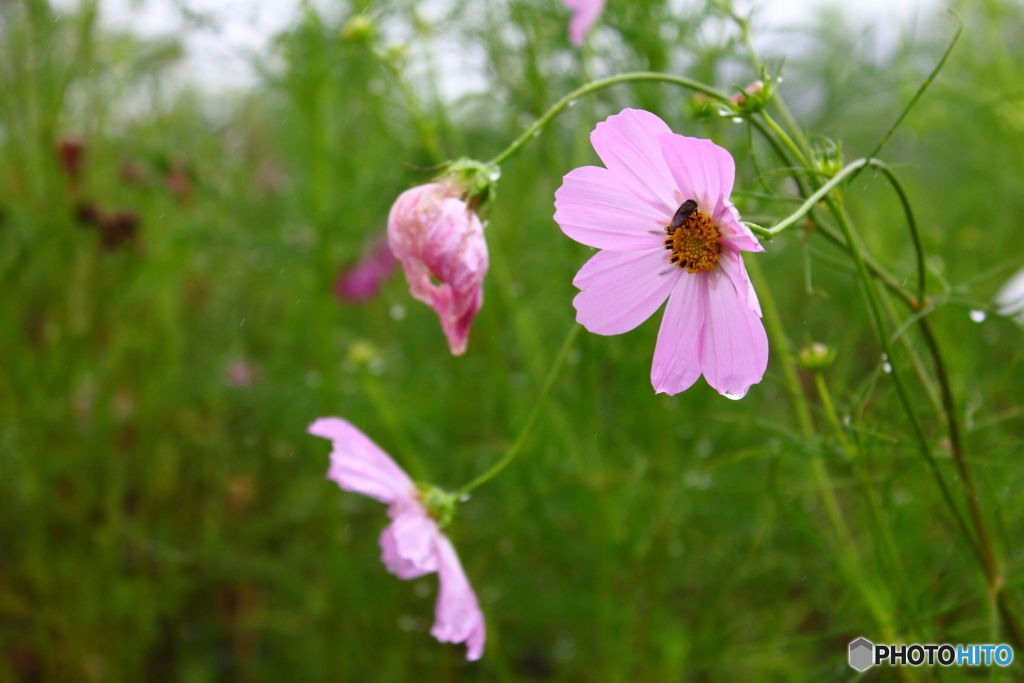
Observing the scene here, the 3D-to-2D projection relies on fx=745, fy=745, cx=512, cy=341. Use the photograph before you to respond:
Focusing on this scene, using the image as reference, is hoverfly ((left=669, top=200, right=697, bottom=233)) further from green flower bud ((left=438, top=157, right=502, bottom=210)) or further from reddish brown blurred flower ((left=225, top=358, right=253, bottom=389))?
reddish brown blurred flower ((left=225, top=358, right=253, bottom=389))

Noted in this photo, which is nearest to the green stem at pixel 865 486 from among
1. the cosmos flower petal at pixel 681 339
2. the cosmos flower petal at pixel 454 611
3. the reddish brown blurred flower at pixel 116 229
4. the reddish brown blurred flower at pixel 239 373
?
the cosmos flower petal at pixel 681 339

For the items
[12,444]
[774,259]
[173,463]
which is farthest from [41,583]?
[774,259]

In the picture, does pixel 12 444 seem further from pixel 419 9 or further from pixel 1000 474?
pixel 1000 474

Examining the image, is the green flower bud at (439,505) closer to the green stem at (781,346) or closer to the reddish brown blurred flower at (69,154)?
the green stem at (781,346)

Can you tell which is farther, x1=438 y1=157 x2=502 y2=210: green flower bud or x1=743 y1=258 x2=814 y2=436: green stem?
x1=743 y1=258 x2=814 y2=436: green stem

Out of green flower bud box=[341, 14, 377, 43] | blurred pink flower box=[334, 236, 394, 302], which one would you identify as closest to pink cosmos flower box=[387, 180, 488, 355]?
green flower bud box=[341, 14, 377, 43]

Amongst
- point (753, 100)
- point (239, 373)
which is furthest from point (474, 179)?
point (239, 373)
